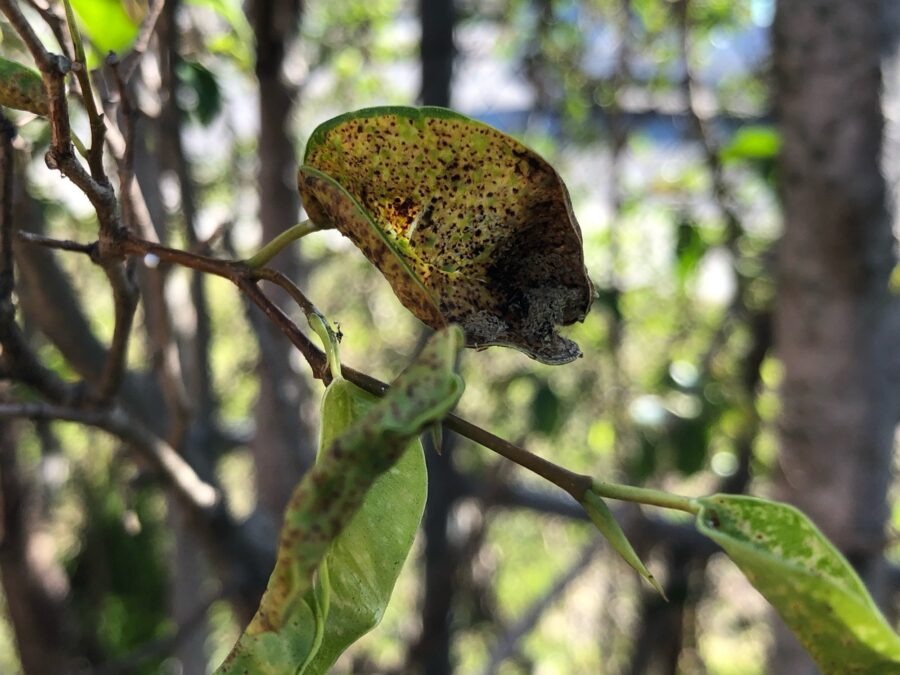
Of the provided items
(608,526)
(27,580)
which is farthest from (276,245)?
(27,580)

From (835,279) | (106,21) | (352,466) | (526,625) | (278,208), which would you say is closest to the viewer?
(352,466)

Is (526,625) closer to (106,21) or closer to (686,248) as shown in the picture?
(686,248)

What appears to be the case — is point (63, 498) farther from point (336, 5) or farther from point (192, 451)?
point (336, 5)

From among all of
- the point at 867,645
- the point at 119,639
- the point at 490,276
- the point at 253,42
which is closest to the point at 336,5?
the point at 253,42

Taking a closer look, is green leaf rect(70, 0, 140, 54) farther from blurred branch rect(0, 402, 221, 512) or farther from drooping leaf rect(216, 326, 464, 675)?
drooping leaf rect(216, 326, 464, 675)

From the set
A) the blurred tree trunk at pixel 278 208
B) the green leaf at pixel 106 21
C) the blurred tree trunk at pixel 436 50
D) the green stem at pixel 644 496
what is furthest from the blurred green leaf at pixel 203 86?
the green stem at pixel 644 496

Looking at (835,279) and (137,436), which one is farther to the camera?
(835,279)

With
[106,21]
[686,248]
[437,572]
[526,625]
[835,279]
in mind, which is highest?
[106,21]
